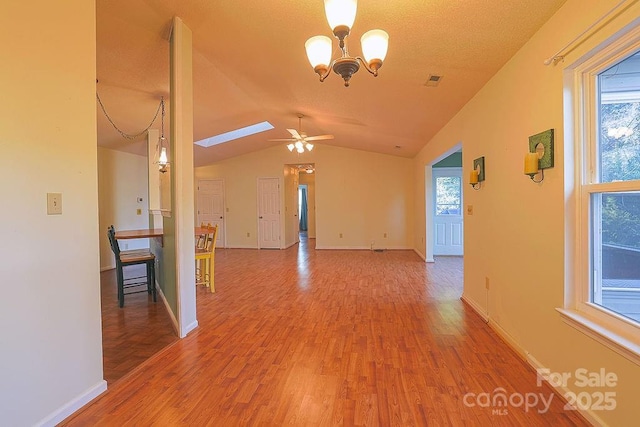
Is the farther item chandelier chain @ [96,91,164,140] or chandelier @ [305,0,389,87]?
chandelier chain @ [96,91,164,140]

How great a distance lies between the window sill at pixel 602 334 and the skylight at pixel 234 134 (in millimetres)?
6195

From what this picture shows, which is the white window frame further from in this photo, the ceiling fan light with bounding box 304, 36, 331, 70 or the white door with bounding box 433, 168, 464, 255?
the white door with bounding box 433, 168, 464, 255

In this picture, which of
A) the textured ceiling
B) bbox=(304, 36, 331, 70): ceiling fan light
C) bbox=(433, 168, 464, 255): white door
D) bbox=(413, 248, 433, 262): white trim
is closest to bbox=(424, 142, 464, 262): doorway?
bbox=(433, 168, 464, 255): white door

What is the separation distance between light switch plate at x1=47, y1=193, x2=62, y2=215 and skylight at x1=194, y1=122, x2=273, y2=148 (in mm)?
5481

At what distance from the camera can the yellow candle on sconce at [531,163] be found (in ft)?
6.67

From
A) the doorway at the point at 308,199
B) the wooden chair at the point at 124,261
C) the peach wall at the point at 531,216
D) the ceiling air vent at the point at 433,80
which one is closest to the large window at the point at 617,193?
the peach wall at the point at 531,216

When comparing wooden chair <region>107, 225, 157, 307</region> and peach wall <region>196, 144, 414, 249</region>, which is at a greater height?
peach wall <region>196, 144, 414, 249</region>

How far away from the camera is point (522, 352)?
229cm

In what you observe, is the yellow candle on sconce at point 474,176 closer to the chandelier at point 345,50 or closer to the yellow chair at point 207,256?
the chandelier at point 345,50

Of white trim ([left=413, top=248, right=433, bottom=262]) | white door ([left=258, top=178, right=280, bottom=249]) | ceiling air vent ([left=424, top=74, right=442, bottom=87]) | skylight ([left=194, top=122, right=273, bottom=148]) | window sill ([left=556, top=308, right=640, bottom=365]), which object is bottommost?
white trim ([left=413, top=248, right=433, bottom=262])

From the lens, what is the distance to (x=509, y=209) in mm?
2539

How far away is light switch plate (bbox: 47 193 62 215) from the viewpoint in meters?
1.63

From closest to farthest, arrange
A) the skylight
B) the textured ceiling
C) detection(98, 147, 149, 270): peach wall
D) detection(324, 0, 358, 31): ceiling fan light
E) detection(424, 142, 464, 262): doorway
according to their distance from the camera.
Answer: detection(324, 0, 358, 31): ceiling fan light, the textured ceiling, detection(98, 147, 149, 270): peach wall, the skylight, detection(424, 142, 464, 262): doorway

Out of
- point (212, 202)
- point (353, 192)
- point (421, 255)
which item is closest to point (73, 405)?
point (421, 255)
